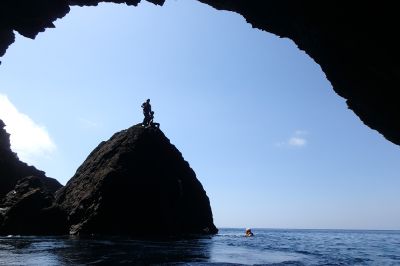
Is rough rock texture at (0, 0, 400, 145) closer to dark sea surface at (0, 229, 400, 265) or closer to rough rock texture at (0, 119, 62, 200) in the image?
dark sea surface at (0, 229, 400, 265)

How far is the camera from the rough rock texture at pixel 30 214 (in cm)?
4034

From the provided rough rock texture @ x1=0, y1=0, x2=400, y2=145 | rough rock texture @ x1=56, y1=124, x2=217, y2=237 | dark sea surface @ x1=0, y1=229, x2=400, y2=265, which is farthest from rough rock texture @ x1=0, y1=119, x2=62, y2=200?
rough rock texture @ x1=0, y1=0, x2=400, y2=145

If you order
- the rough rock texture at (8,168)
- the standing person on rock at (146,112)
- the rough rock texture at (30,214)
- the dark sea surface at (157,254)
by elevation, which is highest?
the standing person on rock at (146,112)

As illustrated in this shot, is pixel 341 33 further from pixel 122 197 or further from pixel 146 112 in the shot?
pixel 146 112

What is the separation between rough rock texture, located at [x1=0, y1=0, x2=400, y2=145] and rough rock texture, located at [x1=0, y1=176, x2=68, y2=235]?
30.5 meters

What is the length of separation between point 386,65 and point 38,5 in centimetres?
1582

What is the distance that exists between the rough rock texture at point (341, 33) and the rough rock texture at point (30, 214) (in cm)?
3052

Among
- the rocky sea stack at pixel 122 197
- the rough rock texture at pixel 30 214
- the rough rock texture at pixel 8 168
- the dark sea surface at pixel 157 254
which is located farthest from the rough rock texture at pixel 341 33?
the rough rock texture at pixel 8 168

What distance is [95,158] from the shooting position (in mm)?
56312

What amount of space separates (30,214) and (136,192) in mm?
14255

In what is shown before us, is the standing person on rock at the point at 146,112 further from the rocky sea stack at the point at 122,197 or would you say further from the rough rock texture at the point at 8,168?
the rough rock texture at the point at 8,168

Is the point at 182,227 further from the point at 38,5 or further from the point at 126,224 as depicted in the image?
the point at 38,5

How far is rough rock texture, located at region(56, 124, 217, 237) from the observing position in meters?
44.5

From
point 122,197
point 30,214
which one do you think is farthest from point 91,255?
point 122,197
